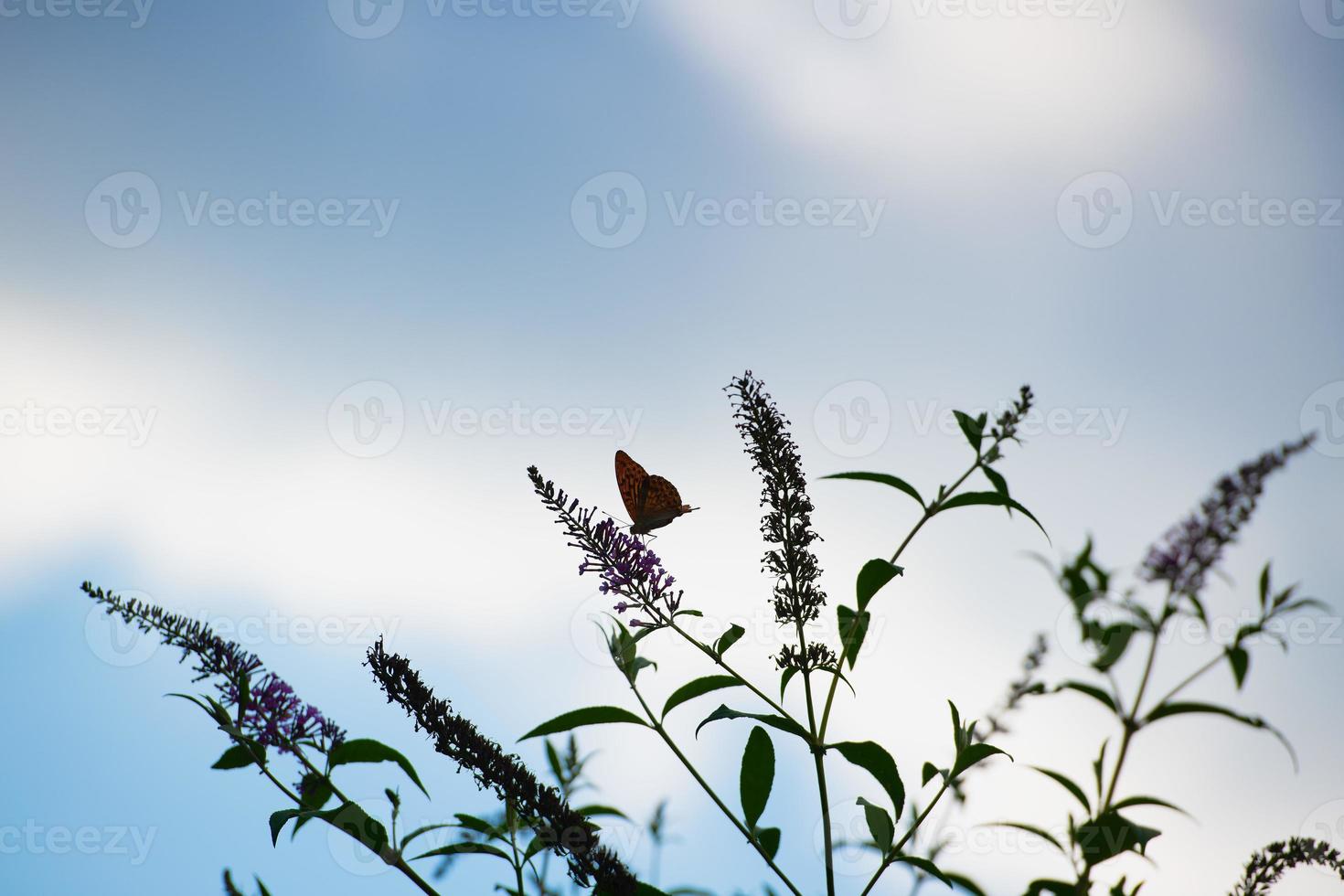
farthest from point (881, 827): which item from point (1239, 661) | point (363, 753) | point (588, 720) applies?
point (363, 753)

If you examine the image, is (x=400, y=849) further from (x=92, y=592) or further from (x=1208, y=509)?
(x=1208, y=509)

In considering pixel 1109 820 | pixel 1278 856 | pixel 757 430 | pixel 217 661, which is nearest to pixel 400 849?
pixel 217 661

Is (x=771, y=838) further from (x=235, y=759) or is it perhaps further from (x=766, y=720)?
(x=235, y=759)

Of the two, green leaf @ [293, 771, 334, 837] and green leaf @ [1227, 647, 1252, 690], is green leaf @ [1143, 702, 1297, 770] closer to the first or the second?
green leaf @ [1227, 647, 1252, 690]

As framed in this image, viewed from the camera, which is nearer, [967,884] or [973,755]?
[973,755]

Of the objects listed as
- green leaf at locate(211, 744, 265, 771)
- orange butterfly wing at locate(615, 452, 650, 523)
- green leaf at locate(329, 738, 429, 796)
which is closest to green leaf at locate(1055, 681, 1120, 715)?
orange butterfly wing at locate(615, 452, 650, 523)

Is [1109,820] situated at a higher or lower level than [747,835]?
higher

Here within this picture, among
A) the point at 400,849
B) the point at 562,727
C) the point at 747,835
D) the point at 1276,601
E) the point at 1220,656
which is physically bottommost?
the point at 400,849
